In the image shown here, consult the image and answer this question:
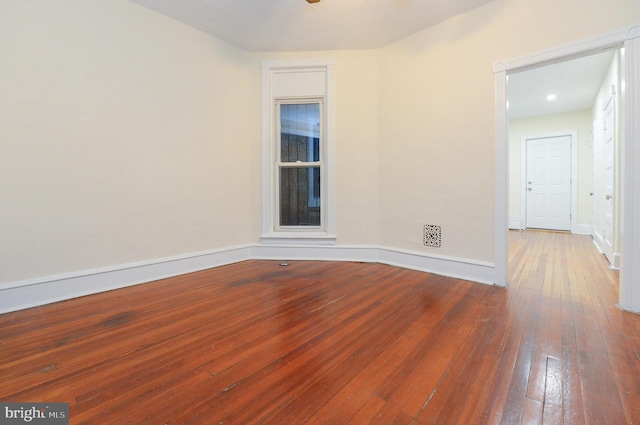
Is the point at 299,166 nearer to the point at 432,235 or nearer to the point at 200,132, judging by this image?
the point at 200,132

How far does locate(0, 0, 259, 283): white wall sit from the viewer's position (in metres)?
2.08

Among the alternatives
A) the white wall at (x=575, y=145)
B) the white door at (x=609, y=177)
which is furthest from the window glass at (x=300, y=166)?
the white wall at (x=575, y=145)

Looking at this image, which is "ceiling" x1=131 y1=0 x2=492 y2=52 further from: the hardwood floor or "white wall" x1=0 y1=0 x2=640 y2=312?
the hardwood floor

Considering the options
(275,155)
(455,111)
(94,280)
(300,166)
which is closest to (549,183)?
(455,111)

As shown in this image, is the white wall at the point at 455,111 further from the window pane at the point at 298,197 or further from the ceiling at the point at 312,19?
the window pane at the point at 298,197

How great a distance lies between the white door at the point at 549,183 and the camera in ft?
20.5

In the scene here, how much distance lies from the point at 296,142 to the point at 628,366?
11.3 feet

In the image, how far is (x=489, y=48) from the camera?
8.51 ft

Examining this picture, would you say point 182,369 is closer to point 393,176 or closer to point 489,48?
point 393,176

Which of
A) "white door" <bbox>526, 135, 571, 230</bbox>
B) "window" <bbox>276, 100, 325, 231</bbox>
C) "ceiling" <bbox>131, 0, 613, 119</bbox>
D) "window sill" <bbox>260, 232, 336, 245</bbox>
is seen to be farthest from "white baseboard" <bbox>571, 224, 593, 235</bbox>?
"window" <bbox>276, 100, 325, 231</bbox>

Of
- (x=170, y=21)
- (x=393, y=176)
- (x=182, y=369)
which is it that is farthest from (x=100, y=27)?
(x=393, y=176)

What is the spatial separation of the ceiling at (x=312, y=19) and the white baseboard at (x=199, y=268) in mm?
2431

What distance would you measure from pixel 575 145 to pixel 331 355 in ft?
24.5

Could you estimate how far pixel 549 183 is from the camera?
21.2 feet
